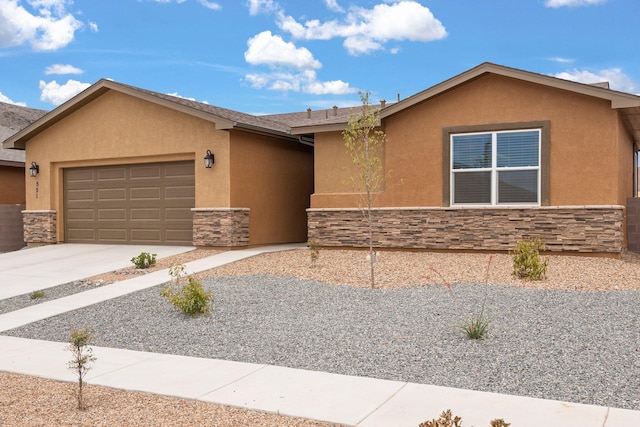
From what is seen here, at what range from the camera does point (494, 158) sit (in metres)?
14.1

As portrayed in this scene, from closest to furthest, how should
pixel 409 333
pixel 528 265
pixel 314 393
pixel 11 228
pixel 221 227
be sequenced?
1. pixel 314 393
2. pixel 409 333
3. pixel 528 265
4. pixel 221 227
5. pixel 11 228

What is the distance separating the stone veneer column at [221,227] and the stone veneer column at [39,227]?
595 cm

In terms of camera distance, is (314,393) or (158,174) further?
(158,174)

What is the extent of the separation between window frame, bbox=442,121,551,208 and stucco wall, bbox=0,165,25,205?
1698 centimetres

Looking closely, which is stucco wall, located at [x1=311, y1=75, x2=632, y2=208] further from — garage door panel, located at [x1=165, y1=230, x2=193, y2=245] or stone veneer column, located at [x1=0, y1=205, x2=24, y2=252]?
stone veneer column, located at [x1=0, y1=205, x2=24, y2=252]

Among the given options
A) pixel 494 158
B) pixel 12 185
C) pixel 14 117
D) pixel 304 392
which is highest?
pixel 14 117

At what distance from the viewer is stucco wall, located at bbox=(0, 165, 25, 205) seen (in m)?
22.4

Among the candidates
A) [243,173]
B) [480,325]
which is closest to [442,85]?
[243,173]

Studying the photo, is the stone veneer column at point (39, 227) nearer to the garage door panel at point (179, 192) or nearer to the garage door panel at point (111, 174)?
the garage door panel at point (111, 174)

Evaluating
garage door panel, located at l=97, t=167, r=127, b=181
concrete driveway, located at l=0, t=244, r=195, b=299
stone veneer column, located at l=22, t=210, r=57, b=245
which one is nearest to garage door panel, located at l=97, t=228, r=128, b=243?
concrete driveway, located at l=0, t=244, r=195, b=299

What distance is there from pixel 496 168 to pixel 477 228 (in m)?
1.51

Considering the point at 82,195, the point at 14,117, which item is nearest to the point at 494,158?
the point at 82,195

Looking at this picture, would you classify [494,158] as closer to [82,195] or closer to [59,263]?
[59,263]

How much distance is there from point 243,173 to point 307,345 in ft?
34.0
